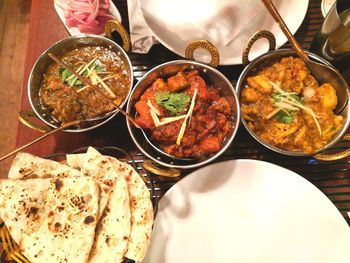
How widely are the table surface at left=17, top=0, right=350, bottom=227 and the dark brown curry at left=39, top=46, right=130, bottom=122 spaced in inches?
7.3

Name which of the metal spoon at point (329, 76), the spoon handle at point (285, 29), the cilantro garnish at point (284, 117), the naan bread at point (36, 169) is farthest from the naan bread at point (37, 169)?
the metal spoon at point (329, 76)

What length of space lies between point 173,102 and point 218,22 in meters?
0.79

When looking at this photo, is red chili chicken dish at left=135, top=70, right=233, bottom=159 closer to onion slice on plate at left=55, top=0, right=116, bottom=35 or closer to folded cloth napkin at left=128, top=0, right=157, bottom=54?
folded cloth napkin at left=128, top=0, right=157, bottom=54

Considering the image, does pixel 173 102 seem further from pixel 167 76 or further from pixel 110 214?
pixel 110 214

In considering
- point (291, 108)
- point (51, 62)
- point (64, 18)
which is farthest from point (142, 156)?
point (64, 18)

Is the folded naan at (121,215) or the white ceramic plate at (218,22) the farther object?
the white ceramic plate at (218,22)

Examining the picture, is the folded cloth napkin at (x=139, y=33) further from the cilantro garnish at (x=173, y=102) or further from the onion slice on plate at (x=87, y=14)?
the cilantro garnish at (x=173, y=102)

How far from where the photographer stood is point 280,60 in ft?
7.02

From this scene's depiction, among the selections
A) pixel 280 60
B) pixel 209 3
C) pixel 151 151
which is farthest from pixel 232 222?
pixel 209 3

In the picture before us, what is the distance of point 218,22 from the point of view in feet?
7.69

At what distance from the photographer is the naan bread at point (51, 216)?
1.65 m

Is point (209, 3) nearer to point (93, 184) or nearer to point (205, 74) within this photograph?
point (205, 74)

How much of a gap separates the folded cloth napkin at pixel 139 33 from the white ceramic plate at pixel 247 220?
100 cm

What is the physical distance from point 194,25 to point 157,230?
143cm
